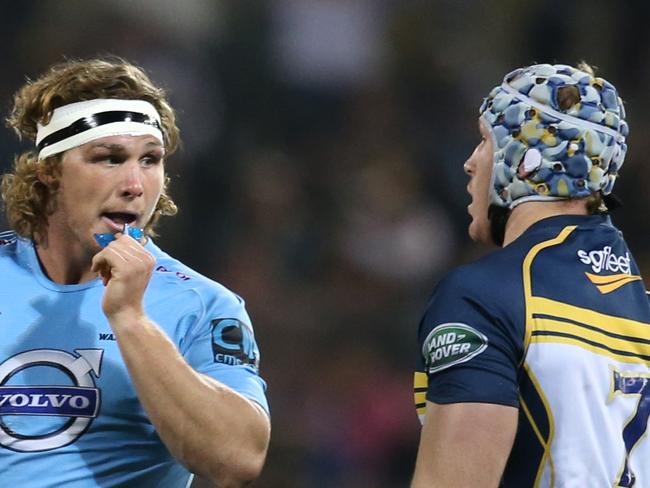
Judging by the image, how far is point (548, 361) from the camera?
2.70 meters

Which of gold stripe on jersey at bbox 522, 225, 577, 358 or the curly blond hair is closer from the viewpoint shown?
gold stripe on jersey at bbox 522, 225, 577, 358

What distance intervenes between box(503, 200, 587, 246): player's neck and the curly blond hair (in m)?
1.27

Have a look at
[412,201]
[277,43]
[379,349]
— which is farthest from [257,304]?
[277,43]

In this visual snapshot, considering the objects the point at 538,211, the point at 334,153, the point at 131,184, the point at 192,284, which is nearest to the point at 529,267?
the point at 538,211

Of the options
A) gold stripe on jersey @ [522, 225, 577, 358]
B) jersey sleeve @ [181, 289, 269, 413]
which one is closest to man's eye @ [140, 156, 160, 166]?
jersey sleeve @ [181, 289, 269, 413]

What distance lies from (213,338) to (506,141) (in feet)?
3.24

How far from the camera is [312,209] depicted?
848cm

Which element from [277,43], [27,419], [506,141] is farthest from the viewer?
[277,43]

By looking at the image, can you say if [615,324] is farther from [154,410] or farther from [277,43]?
[277,43]

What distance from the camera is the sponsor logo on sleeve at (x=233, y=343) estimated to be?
3291mm

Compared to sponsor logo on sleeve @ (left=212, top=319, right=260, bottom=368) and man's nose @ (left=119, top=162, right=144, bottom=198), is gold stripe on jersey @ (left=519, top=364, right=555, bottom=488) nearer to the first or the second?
sponsor logo on sleeve @ (left=212, top=319, right=260, bottom=368)

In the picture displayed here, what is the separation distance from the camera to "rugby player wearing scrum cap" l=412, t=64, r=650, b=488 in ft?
8.80

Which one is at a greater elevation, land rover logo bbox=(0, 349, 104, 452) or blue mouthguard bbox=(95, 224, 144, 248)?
blue mouthguard bbox=(95, 224, 144, 248)

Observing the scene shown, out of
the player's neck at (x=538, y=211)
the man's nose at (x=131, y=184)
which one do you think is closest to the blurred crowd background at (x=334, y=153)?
the man's nose at (x=131, y=184)
